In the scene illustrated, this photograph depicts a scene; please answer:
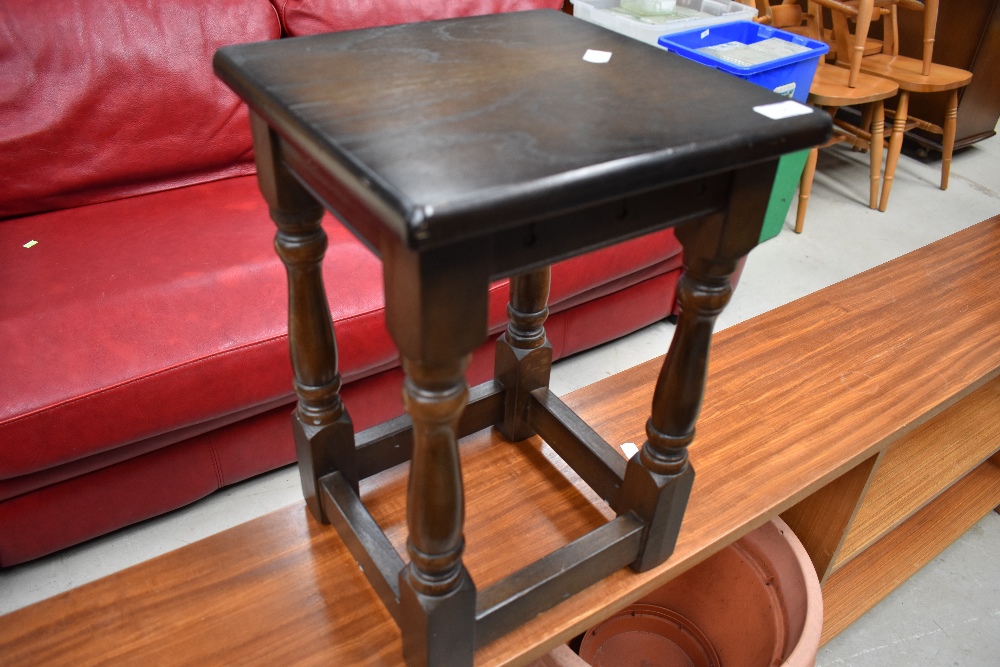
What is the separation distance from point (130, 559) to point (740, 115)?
1.29m

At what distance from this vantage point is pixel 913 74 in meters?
2.71

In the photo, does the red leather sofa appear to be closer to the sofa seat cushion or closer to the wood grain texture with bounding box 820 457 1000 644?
the sofa seat cushion

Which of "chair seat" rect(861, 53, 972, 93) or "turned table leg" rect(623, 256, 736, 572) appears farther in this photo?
"chair seat" rect(861, 53, 972, 93)

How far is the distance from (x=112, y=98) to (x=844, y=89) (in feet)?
7.20

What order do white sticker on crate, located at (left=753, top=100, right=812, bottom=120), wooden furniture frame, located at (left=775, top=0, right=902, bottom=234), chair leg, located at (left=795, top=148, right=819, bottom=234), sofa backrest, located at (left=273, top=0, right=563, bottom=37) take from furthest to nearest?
chair leg, located at (left=795, top=148, right=819, bottom=234) → wooden furniture frame, located at (left=775, top=0, right=902, bottom=234) → sofa backrest, located at (left=273, top=0, right=563, bottom=37) → white sticker on crate, located at (left=753, top=100, right=812, bottom=120)

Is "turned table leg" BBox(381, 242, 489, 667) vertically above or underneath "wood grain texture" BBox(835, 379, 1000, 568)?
above

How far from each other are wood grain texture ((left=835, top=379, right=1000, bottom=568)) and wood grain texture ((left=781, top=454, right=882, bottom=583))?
7 centimetres

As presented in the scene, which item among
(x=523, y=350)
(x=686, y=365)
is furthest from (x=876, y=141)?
(x=686, y=365)

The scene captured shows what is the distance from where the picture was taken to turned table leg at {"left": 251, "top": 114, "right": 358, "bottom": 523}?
70cm

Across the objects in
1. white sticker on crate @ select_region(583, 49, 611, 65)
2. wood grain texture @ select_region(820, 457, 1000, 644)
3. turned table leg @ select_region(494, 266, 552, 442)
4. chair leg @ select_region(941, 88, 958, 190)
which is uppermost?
white sticker on crate @ select_region(583, 49, 611, 65)

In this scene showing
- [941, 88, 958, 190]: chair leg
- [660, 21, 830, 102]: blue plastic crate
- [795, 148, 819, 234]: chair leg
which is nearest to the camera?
[660, 21, 830, 102]: blue plastic crate

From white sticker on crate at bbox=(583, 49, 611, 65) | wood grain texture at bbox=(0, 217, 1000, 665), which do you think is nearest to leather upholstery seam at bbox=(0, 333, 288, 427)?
wood grain texture at bbox=(0, 217, 1000, 665)

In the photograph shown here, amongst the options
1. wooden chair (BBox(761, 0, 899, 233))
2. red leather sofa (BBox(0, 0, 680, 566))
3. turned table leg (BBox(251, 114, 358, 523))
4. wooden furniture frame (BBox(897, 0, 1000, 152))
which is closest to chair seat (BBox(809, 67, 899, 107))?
wooden chair (BBox(761, 0, 899, 233))

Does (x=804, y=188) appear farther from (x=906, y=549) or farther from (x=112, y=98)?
(x=112, y=98)
